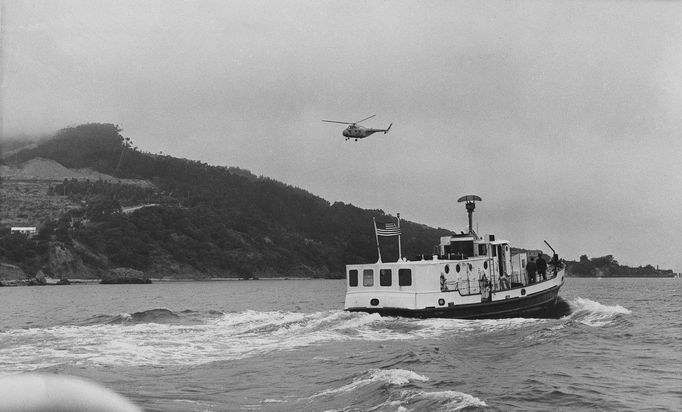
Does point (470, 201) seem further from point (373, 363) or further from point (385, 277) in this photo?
point (373, 363)

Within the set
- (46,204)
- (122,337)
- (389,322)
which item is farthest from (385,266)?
(46,204)

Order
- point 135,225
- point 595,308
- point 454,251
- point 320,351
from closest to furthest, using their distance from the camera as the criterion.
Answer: point 320,351
point 454,251
point 595,308
point 135,225

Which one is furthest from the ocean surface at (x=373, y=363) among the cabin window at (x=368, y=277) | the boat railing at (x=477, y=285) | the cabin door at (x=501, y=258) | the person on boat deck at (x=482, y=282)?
the cabin door at (x=501, y=258)

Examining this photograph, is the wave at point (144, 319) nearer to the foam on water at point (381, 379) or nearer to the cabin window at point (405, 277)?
the cabin window at point (405, 277)

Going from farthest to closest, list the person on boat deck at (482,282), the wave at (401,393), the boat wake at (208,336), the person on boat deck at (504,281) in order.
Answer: the person on boat deck at (504,281), the person on boat deck at (482,282), the boat wake at (208,336), the wave at (401,393)

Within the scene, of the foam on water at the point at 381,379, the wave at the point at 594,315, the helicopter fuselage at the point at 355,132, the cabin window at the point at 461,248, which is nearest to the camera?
the foam on water at the point at 381,379

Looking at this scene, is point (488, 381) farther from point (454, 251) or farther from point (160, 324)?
point (160, 324)

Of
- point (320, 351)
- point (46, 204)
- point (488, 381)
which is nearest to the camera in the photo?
point (488, 381)
